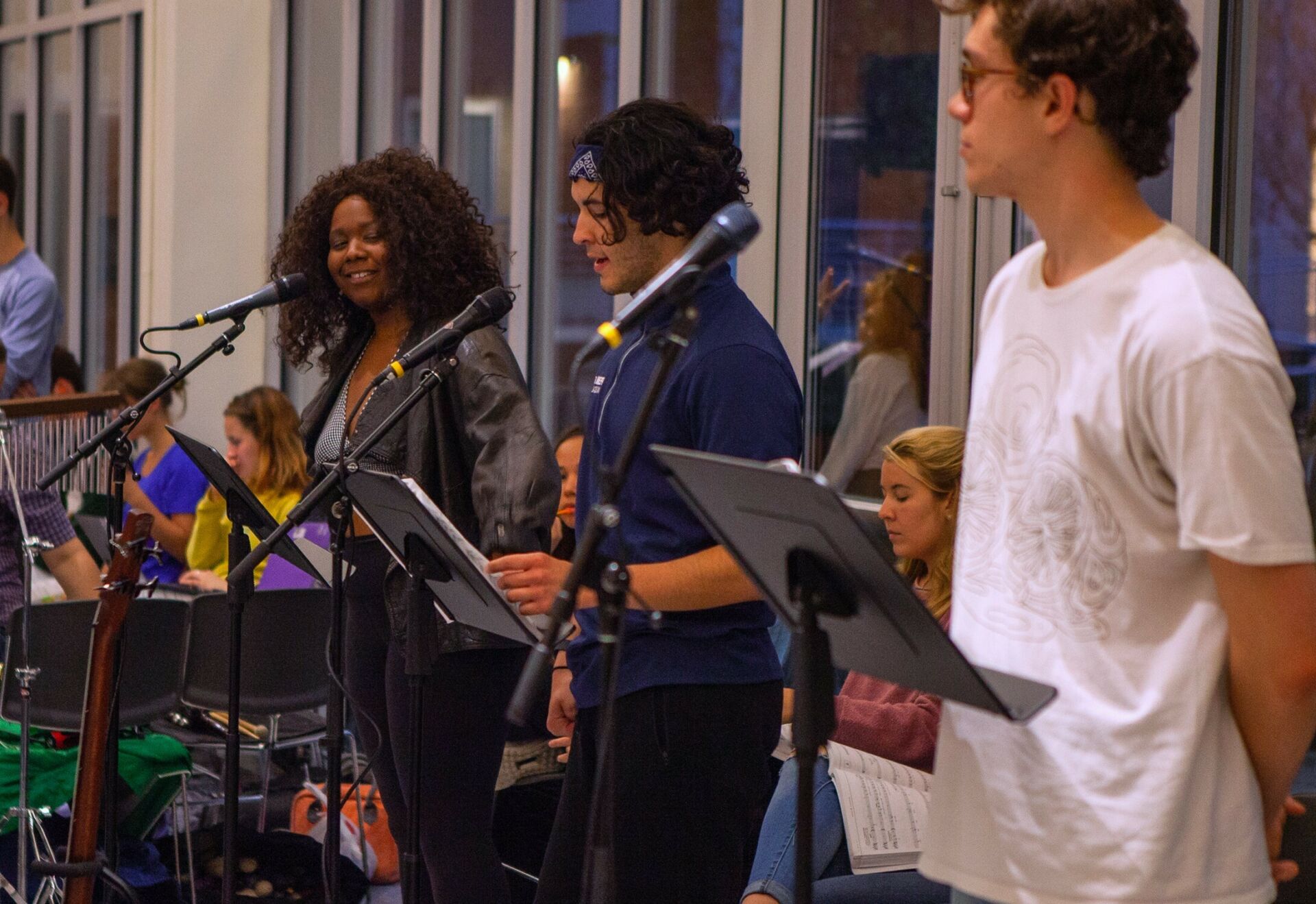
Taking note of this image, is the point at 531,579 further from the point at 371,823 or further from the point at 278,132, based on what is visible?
the point at 278,132

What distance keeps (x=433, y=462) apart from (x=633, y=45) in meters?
2.78

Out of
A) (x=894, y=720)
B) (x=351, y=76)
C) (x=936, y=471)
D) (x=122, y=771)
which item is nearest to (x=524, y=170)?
(x=351, y=76)

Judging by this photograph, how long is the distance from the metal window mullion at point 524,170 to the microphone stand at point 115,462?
2.64m

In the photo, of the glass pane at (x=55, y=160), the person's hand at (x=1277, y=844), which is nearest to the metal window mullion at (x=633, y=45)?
the person's hand at (x=1277, y=844)

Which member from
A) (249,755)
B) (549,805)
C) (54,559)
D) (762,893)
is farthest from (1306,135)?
(249,755)

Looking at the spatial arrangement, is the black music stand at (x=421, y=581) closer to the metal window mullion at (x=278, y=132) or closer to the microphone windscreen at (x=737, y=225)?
the microphone windscreen at (x=737, y=225)

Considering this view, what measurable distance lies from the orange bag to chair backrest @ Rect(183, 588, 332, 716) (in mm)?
286

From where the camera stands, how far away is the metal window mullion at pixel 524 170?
5.39 metres

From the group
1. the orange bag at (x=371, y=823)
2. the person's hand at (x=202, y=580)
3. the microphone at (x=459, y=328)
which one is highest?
the microphone at (x=459, y=328)

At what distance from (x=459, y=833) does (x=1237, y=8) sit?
2.49 m

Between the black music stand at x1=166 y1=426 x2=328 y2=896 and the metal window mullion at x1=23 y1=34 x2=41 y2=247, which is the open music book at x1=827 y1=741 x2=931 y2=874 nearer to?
the black music stand at x1=166 y1=426 x2=328 y2=896

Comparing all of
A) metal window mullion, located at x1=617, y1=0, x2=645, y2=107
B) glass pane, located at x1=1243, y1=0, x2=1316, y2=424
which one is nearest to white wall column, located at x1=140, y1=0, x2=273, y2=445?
metal window mullion, located at x1=617, y1=0, x2=645, y2=107

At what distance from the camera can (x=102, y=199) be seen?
7.40 m

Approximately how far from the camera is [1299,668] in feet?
4.36
